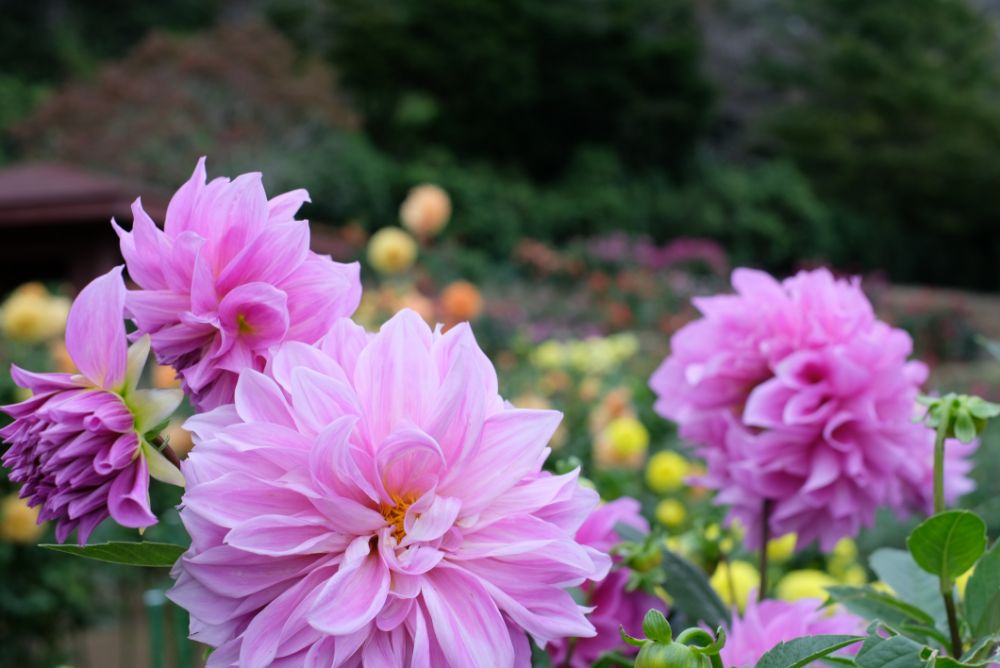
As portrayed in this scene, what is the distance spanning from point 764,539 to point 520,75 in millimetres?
10624

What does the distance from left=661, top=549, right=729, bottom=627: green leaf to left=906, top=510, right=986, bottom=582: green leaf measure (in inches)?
4.0

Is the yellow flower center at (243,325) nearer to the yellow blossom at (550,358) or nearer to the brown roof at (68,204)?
the yellow blossom at (550,358)

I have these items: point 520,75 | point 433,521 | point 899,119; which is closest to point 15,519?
point 433,521

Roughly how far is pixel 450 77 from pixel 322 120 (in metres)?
3.01

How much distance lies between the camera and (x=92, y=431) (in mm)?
307

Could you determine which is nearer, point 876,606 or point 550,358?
point 876,606

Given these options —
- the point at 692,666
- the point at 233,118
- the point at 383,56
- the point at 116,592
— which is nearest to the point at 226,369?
the point at 692,666

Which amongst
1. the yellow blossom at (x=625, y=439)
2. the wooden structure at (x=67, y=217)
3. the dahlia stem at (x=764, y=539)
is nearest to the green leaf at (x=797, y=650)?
the dahlia stem at (x=764, y=539)

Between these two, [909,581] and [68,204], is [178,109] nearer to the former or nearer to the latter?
[68,204]

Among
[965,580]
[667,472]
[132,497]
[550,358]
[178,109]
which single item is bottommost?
[178,109]

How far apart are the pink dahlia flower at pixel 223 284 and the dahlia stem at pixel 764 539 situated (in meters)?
0.26

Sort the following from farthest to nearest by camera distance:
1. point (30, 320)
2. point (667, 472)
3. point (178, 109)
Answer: point (178, 109)
point (30, 320)
point (667, 472)

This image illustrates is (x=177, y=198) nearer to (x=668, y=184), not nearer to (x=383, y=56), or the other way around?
(x=383, y=56)

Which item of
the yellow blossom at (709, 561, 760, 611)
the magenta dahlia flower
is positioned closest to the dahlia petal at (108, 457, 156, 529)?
the magenta dahlia flower
